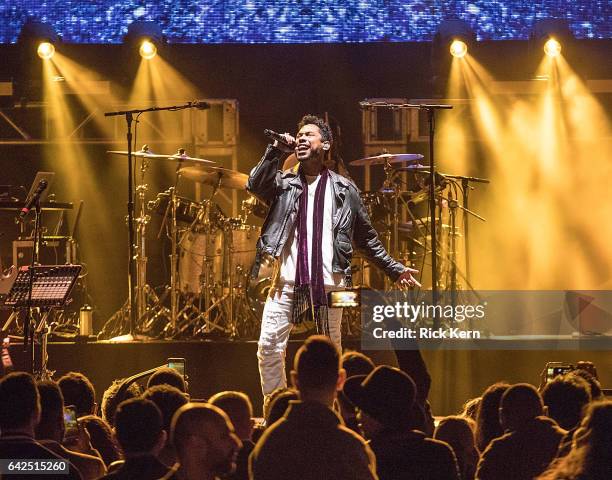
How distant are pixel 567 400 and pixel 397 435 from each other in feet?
4.41

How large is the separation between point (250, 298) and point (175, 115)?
3370 mm

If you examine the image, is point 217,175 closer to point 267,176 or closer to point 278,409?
point 267,176

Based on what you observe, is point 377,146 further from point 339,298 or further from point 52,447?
point 52,447

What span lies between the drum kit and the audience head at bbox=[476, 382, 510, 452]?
18.9 feet

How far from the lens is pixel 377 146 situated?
12945mm

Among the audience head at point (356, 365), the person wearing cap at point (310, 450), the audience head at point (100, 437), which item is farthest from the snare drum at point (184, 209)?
the person wearing cap at point (310, 450)

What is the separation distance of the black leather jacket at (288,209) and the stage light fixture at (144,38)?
6.46m

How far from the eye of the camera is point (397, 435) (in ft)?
13.1

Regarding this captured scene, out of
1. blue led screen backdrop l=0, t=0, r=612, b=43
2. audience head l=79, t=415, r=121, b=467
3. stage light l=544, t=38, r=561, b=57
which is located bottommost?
audience head l=79, t=415, r=121, b=467

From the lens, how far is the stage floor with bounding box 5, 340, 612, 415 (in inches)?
335

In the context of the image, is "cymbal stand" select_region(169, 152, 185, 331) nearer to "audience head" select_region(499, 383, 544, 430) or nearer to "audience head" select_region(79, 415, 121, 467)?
"audience head" select_region(79, 415, 121, 467)

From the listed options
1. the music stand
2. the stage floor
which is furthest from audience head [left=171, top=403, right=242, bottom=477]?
the stage floor

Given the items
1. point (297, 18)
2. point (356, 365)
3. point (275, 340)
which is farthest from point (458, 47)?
point (356, 365)

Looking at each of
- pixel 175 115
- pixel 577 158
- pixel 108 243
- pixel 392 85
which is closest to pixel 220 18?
pixel 175 115
